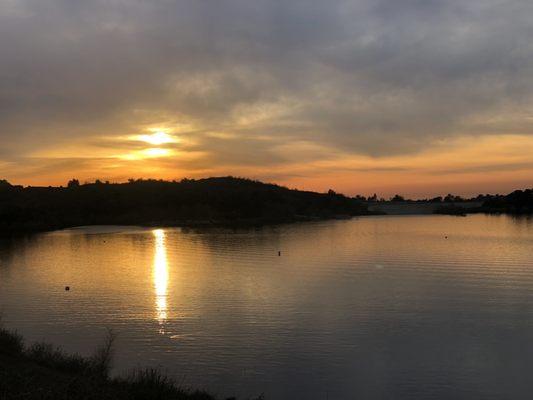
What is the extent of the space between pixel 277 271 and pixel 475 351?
25206 mm

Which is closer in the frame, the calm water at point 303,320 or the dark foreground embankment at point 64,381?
the dark foreground embankment at point 64,381

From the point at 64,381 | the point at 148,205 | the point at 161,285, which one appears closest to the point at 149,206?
the point at 148,205

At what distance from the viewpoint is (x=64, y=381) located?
1222 centimetres

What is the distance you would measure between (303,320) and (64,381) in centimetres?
1482

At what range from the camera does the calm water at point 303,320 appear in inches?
683

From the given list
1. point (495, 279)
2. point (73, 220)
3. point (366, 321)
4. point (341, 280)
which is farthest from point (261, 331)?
point (73, 220)

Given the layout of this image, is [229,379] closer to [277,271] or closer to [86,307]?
[86,307]

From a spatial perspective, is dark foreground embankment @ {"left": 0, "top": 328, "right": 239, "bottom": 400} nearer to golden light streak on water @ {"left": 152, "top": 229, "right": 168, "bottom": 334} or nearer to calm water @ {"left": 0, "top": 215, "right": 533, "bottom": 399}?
calm water @ {"left": 0, "top": 215, "right": 533, "bottom": 399}

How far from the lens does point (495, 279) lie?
128 ft

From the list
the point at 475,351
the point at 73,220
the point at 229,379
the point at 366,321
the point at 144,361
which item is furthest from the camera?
the point at 73,220

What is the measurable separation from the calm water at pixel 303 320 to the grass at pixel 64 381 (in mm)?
2806

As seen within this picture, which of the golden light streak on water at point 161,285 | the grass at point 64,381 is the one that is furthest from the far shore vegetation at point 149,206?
the grass at point 64,381

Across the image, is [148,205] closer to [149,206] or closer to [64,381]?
[149,206]

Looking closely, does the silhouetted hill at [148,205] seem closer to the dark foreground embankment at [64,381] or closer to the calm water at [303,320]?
the calm water at [303,320]
